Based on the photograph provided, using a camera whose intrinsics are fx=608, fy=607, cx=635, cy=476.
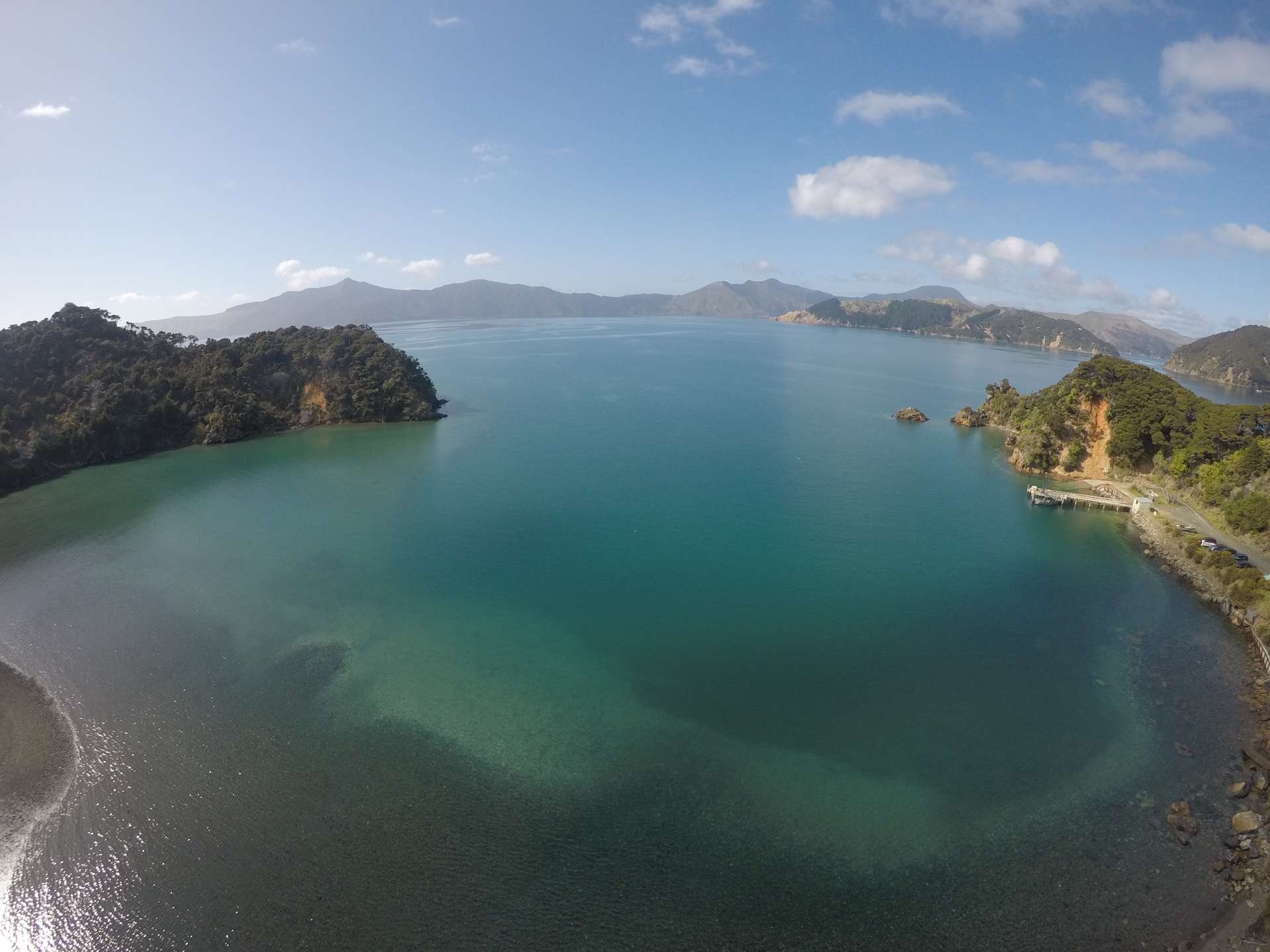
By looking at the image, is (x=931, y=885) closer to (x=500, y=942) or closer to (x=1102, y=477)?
(x=500, y=942)

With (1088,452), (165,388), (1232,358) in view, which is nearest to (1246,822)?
(1088,452)

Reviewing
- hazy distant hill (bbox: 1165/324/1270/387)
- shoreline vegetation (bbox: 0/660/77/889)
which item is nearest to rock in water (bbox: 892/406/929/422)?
shoreline vegetation (bbox: 0/660/77/889)

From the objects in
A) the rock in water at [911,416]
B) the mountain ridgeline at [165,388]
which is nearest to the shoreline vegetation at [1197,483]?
the rock in water at [911,416]

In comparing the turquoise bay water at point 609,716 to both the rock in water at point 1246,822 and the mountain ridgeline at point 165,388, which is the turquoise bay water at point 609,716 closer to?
the rock in water at point 1246,822

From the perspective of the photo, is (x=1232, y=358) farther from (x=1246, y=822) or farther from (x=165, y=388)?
(x=165, y=388)

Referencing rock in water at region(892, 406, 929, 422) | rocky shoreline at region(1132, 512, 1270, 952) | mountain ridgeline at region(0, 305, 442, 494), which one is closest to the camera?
rocky shoreline at region(1132, 512, 1270, 952)

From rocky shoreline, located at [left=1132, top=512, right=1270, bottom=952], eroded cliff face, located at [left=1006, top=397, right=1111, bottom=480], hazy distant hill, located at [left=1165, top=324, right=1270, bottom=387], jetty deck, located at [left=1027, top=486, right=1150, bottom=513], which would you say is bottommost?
rocky shoreline, located at [left=1132, top=512, right=1270, bottom=952]

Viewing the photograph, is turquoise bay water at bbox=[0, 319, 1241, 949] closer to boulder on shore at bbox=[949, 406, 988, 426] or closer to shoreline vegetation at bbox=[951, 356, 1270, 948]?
shoreline vegetation at bbox=[951, 356, 1270, 948]
